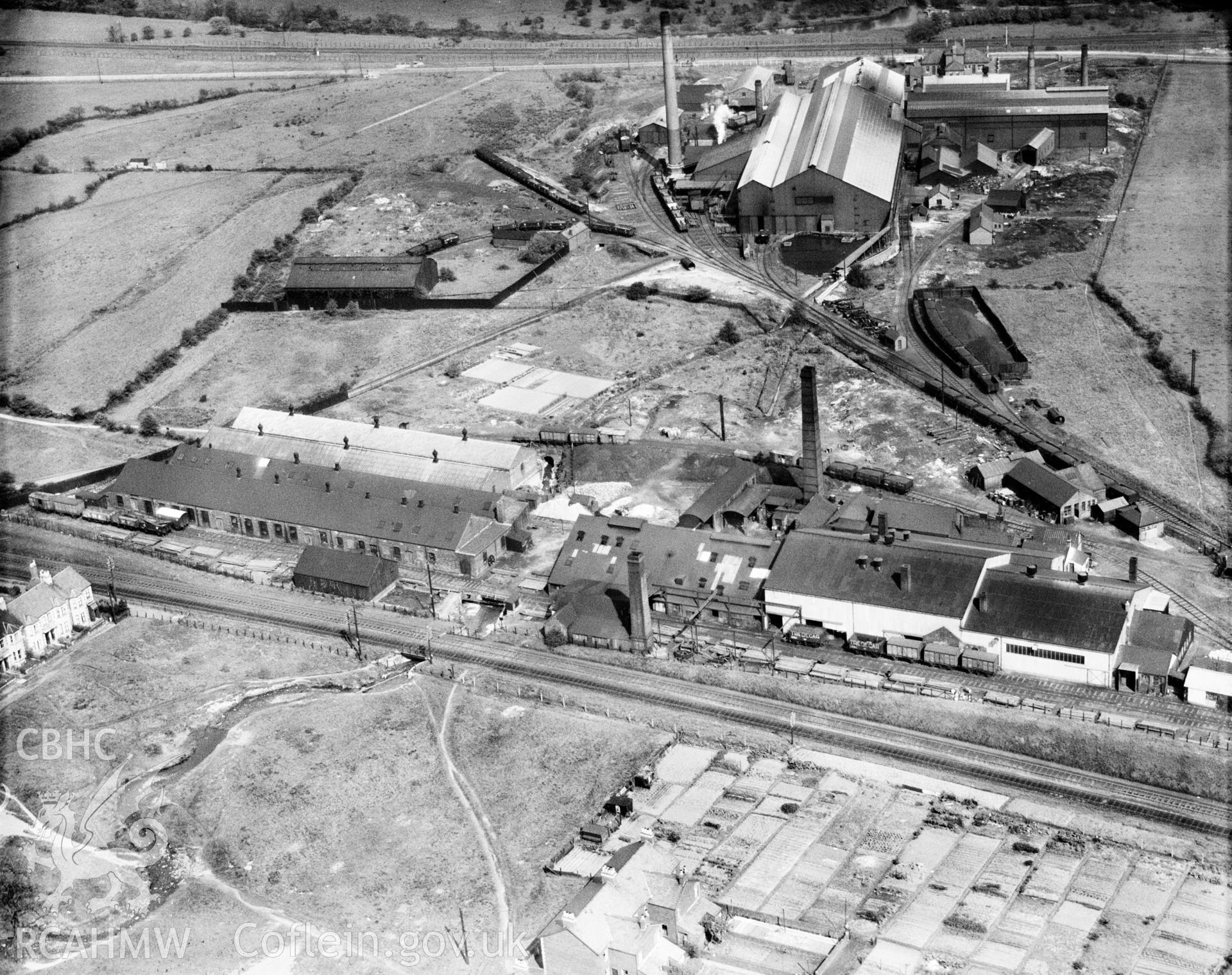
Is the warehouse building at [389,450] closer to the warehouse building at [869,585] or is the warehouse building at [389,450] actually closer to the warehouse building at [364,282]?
the warehouse building at [869,585]

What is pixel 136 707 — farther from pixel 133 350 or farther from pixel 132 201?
pixel 132 201

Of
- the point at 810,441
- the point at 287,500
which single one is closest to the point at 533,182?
the point at 287,500

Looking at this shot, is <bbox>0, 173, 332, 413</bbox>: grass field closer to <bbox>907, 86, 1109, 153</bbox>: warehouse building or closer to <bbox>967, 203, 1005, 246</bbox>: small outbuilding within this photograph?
<bbox>907, 86, 1109, 153</bbox>: warehouse building

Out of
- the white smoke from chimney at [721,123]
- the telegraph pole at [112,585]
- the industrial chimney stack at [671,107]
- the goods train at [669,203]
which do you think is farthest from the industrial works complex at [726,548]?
the white smoke from chimney at [721,123]

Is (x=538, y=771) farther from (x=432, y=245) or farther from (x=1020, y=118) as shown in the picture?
(x=1020, y=118)

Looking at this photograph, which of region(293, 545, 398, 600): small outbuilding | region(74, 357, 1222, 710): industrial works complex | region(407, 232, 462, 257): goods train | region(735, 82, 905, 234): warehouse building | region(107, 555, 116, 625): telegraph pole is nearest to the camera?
region(74, 357, 1222, 710): industrial works complex

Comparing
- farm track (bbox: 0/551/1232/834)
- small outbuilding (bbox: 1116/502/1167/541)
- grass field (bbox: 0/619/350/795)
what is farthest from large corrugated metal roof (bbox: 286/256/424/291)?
small outbuilding (bbox: 1116/502/1167/541)
